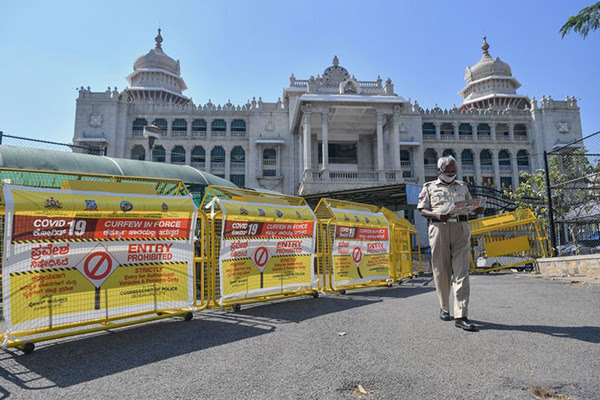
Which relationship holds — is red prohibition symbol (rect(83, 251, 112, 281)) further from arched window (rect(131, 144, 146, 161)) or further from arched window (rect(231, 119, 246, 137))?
arched window (rect(131, 144, 146, 161))

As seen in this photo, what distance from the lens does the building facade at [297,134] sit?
3694cm

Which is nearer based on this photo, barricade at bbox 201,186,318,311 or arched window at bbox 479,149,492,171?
barricade at bbox 201,186,318,311

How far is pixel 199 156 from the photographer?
1619 inches

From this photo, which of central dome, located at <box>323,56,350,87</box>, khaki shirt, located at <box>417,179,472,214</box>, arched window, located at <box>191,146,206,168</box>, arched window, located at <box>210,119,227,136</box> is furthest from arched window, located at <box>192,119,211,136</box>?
khaki shirt, located at <box>417,179,472,214</box>

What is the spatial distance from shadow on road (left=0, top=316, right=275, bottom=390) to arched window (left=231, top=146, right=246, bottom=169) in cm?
3733

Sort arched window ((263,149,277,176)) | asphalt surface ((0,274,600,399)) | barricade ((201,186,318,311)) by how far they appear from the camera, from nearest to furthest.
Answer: asphalt surface ((0,274,600,399)), barricade ((201,186,318,311)), arched window ((263,149,277,176))

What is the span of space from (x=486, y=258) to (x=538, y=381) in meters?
11.9

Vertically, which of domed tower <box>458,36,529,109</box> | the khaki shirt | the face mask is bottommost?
the khaki shirt

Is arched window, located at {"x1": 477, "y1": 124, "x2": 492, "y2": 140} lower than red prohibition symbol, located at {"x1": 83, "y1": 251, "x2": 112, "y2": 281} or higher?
higher

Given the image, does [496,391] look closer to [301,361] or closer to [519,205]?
[301,361]

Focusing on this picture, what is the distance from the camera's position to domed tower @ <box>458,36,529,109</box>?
48.6m

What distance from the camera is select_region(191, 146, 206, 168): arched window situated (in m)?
41.0

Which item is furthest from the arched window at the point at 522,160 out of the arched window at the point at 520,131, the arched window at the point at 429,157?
the arched window at the point at 429,157

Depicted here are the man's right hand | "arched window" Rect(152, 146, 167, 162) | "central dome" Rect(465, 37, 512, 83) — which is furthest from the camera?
"central dome" Rect(465, 37, 512, 83)
